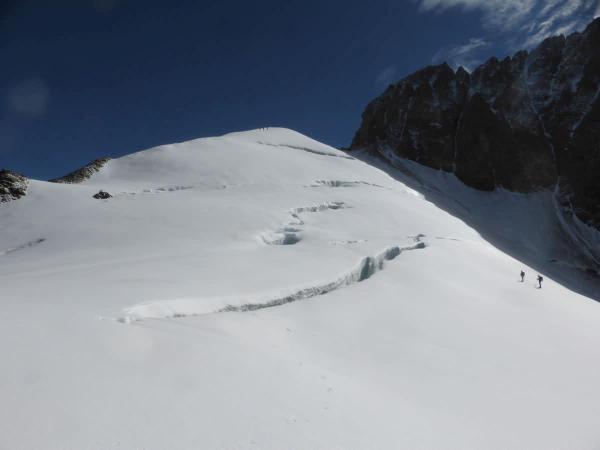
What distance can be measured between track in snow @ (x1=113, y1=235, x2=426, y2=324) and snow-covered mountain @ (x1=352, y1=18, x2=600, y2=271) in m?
51.6

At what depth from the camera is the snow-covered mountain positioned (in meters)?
60.7

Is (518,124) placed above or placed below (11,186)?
above

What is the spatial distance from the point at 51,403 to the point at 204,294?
5.13 meters

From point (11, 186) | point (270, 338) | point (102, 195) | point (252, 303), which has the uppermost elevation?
point (102, 195)

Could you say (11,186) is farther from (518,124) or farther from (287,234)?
(518,124)

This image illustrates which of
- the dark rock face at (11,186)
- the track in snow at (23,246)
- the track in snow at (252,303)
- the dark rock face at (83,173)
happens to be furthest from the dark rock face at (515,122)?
the track in snow at (23,246)

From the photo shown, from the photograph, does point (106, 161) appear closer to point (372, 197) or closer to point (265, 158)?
point (265, 158)

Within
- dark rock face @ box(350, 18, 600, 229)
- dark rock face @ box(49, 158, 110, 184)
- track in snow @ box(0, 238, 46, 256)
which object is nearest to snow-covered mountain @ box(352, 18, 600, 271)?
dark rock face @ box(350, 18, 600, 229)

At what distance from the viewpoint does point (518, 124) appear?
229ft

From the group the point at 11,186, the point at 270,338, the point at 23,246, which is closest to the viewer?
the point at 270,338

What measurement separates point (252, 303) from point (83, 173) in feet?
87.6

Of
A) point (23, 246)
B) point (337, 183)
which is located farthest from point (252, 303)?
point (337, 183)

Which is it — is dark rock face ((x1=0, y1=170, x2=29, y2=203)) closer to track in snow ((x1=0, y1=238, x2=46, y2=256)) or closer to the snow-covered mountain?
track in snow ((x1=0, y1=238, x2=46, y2=256))

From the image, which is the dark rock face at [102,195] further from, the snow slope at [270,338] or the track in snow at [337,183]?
the track in snow at [337,183]
